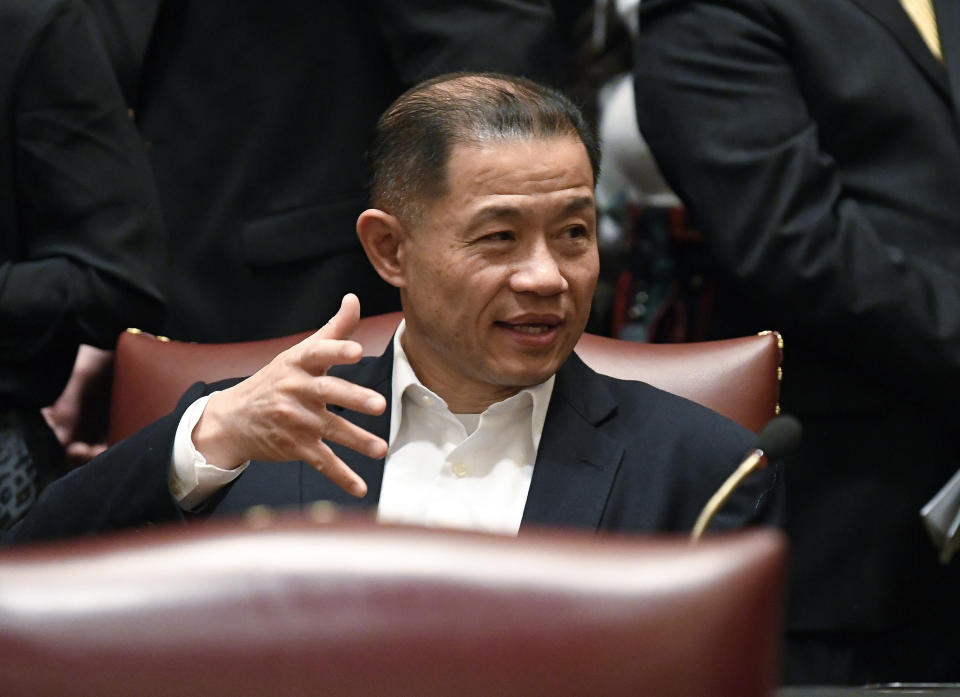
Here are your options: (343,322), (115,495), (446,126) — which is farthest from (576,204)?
(115,495)

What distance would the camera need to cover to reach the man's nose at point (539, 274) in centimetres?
173

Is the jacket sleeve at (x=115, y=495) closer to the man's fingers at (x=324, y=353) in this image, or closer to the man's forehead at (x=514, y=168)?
the man's fingers at (x=324, y=353)

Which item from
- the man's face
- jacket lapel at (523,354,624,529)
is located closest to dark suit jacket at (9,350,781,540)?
jacket lapel at (523,354,624,529)

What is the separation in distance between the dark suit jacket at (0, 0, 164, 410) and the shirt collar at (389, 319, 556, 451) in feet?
→ 1.53

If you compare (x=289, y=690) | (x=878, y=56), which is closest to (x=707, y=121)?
(x=878, y=56)

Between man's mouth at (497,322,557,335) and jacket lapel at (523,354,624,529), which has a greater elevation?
man's mouth at (497,322,557,335)

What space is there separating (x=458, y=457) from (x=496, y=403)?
9 centimetres

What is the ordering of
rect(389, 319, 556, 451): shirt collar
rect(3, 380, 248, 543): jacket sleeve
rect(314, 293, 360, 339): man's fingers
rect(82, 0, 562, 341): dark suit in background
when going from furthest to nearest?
1. rect(82, 0, 562, 341): dark suit in background
2. rect(389, 319, 556, 451): shirt collar
3. rect(3, 380, 248, 543): jacket sleeve
4. rect(314, 293, 360, 339): man's fingers

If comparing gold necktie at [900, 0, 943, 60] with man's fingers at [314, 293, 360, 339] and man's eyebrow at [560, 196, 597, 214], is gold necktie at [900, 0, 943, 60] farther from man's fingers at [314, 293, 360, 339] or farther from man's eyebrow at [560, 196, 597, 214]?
man's fingers at [314, 293, 360, 339]

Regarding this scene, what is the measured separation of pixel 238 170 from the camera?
238 centimetres

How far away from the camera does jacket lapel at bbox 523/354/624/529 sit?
175 cm

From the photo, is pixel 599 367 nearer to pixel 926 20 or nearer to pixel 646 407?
pixel 646 407

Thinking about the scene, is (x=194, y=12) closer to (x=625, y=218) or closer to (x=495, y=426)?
(x=495, y=426)

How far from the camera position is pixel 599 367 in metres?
2.02
